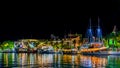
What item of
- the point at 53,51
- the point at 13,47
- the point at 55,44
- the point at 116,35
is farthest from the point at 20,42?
the point at 116,35

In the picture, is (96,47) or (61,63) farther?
(96,47)

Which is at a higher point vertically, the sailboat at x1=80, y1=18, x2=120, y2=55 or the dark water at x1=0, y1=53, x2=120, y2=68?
the sailboat at x1=80, y1=18, x2=120, y2=55

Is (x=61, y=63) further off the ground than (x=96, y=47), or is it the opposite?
(x=96, y=47)

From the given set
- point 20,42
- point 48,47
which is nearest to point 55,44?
point 48,47

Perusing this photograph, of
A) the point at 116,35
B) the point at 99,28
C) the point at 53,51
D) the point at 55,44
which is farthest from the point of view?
the point at 55,44

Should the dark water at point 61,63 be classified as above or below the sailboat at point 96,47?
below

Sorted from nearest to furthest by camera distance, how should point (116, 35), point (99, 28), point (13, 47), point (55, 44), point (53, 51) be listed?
1. point (99, 28)
2. point (116, 35)
3. point (53, 51)
4. point (55, 44)
5. point (13, 47)

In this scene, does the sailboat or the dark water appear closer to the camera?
the dark water

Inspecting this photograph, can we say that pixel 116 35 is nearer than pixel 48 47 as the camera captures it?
Yes

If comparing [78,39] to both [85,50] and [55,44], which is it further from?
[85,50]

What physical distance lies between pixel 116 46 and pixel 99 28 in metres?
7.09

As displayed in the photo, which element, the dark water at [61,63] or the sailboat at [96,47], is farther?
the sailboat at [96,47]

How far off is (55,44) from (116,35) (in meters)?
31.7

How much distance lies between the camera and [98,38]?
132m
